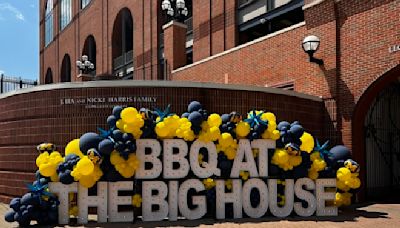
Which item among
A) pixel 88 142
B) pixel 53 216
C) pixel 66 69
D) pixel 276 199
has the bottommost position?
pixel 53 216

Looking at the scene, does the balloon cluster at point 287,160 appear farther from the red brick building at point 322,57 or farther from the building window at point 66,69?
the building window at point 66,69

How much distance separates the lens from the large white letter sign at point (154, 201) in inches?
359

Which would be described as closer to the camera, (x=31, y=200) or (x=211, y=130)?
(x=31, y=200)

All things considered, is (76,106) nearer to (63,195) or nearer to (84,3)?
(63,195)

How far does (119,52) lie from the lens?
33.2m

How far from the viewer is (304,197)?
9.89m

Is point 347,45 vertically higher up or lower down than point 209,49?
lower down

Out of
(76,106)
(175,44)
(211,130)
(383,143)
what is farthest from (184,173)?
(175,44)

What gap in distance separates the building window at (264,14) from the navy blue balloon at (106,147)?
1241 cm

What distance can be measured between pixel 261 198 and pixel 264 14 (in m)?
12.2

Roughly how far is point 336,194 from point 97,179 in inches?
223

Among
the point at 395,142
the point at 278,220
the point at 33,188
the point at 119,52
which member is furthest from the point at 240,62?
the point at 119,52

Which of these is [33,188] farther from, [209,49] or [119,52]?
[119,52]

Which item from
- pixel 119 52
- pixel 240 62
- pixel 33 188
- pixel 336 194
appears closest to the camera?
pixel 33 188
